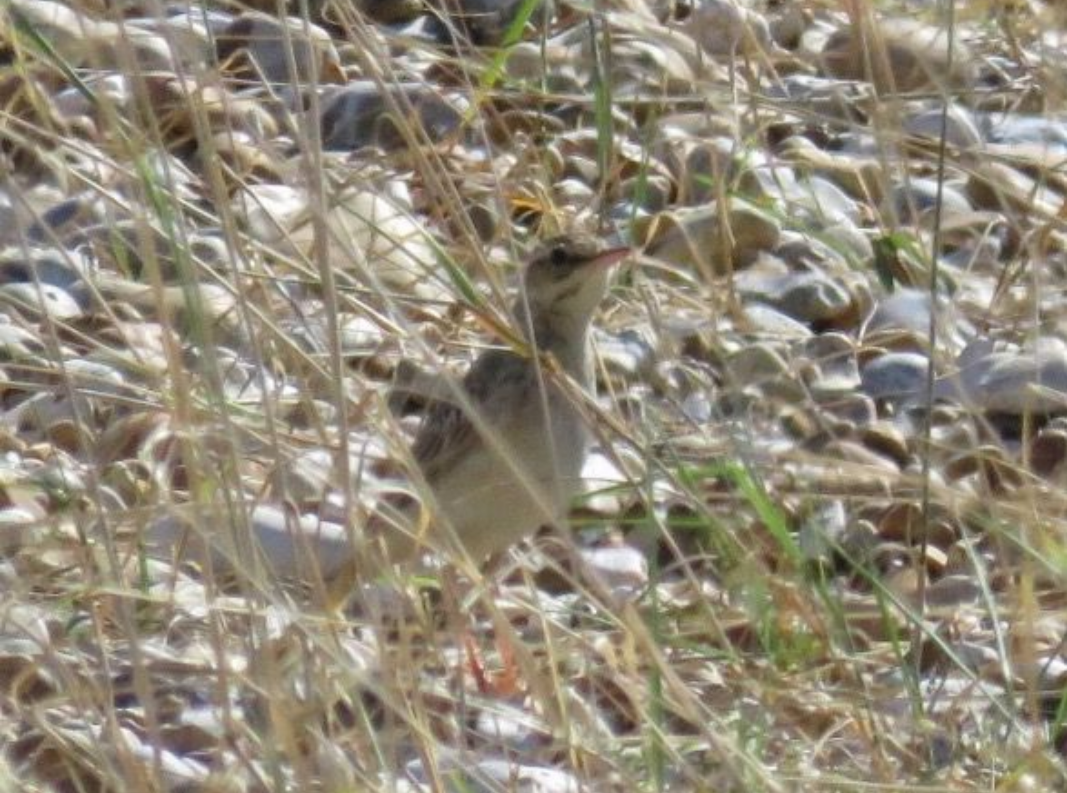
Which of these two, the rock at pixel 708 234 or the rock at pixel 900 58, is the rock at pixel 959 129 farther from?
the rock at pixel 708 234

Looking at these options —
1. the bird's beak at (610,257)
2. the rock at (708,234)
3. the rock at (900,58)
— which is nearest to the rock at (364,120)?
the rock at (708,234)

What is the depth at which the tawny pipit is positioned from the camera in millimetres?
4770

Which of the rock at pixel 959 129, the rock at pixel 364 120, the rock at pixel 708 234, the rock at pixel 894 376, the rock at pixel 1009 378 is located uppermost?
the rock at pixel 959 129

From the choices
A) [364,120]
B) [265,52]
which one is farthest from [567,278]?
[265,52]

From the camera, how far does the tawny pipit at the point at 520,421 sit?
4.77m

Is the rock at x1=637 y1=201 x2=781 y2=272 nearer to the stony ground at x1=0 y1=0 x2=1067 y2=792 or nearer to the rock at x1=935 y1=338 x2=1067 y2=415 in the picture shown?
the stony ground at x1=0 y1=0 x2=1067 y2=792

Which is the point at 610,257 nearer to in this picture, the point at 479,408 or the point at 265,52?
the point at 479,408

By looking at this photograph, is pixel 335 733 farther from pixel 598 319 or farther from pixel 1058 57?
pixel 598 319

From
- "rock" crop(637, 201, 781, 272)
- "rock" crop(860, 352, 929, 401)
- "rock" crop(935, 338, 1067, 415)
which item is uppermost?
"rock" crop(637, 201, 781, 272)

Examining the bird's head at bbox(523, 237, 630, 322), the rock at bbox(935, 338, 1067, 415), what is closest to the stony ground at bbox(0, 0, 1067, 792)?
the rock at bbox(935, 338, 1067, 415)

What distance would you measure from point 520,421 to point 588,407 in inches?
74.4

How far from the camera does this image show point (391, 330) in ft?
13.1

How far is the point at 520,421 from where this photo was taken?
501 centimetres

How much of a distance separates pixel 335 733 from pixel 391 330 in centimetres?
96
